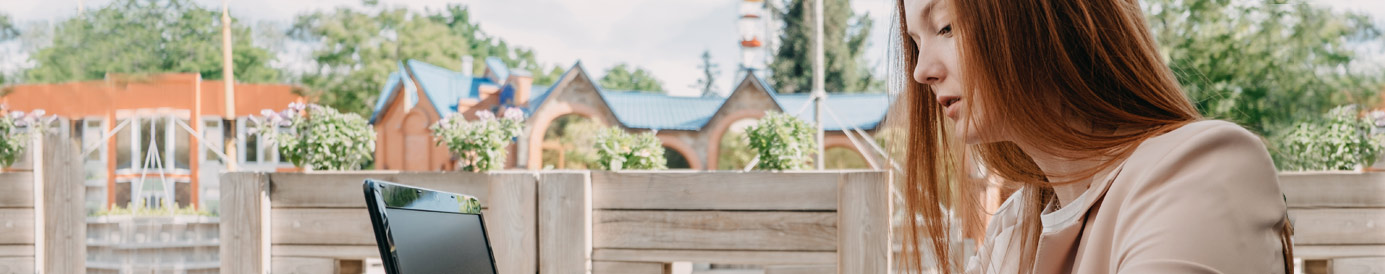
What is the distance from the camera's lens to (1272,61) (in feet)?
38.7

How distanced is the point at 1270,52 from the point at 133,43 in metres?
13.3

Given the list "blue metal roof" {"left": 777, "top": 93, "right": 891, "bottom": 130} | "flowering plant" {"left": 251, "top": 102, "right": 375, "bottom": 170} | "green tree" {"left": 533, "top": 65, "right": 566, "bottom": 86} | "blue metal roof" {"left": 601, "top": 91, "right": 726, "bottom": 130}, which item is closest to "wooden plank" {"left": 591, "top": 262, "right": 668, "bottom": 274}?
"flowering plant" {"left": 251, "top": 102, "right": 375, "bottom": 170}

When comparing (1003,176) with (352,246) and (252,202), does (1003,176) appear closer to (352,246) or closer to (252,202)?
(352,246)

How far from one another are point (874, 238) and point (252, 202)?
181cm

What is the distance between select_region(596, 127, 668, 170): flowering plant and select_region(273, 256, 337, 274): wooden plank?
858mm

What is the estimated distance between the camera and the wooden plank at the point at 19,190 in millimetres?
2838

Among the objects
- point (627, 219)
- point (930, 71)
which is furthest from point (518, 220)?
point (930, 71)

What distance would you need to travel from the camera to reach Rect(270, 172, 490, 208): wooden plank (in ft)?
8.30

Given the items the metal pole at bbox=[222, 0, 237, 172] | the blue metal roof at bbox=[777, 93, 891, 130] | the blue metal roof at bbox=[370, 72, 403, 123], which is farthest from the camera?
the blue metal roof at bbox=[370, 72, 403, 123]

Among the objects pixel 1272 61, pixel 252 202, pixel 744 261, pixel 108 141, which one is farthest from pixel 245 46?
pixel 1272 61

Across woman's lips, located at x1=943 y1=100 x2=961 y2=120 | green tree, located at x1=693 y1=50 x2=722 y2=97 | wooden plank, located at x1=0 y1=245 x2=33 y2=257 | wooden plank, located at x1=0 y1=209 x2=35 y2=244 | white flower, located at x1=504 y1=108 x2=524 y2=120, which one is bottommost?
wooden plank, located at x1=0 y1=245 x2=33 y2=257

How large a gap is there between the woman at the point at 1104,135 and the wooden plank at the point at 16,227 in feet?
10.5

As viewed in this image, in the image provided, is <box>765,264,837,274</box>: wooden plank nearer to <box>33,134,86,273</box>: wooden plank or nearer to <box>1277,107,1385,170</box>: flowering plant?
<box>1277,107,1385,170</box>: flowering plant

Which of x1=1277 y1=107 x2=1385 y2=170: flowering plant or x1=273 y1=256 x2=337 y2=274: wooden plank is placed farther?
x1=1277 y1=107 x2=1385 y2=170: flowering plant
